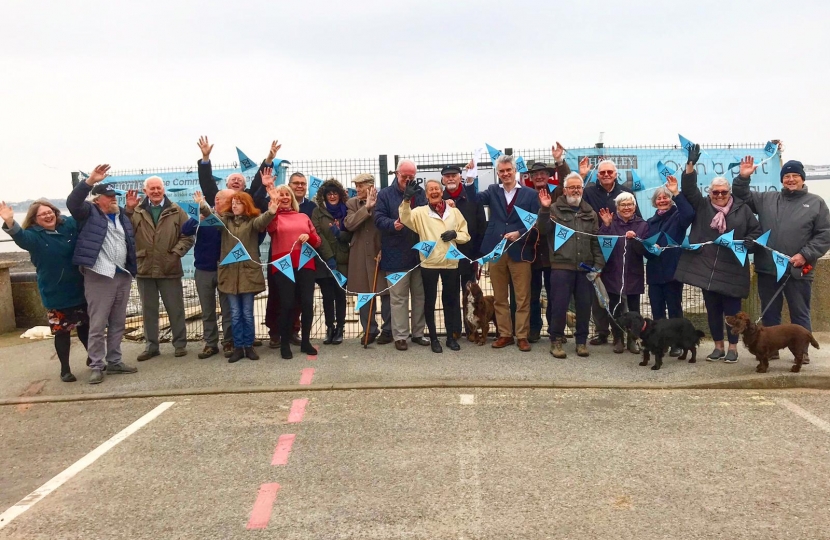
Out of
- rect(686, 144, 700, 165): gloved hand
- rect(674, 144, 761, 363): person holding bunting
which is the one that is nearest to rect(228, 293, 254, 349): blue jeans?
rect(674, 144, 761, 363): person holding bunting

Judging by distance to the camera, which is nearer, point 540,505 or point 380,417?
point 540,505

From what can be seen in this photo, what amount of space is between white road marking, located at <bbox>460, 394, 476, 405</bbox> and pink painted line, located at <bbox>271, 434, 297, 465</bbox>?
1668mm

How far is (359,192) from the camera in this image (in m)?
8.41

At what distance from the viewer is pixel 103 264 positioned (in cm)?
723

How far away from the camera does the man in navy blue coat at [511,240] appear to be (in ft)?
26.3

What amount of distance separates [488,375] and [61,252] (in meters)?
4.75

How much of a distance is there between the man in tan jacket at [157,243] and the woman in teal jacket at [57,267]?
0.76 metres

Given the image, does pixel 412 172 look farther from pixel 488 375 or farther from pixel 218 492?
pixel 218 492

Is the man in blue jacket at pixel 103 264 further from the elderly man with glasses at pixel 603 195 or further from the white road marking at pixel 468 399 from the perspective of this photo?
the elderly man with glasses at pixel 603 195

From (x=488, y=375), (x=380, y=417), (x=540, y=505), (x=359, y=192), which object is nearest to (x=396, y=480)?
(x=540, y=505)

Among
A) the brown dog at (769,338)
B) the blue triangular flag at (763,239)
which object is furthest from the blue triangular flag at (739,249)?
the brown dog at (769,338)

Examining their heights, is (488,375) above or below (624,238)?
below

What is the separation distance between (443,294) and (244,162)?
334 cm

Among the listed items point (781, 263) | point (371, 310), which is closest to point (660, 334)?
point (781, 263)
